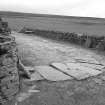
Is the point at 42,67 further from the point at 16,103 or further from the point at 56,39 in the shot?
the point at 56,39

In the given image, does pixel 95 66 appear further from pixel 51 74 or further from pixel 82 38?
pixel 82 38

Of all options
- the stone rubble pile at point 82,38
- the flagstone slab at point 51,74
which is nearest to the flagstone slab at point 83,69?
the flagstone slab at point 51,74

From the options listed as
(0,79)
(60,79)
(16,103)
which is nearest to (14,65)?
(0,79)

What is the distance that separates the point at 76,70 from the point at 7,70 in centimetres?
230

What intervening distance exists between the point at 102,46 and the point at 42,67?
3.81m

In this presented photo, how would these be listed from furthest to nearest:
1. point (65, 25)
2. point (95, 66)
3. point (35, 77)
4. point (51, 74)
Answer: point (65, 25) < point (95, 66) < point (51, 74) < point (35, 77)

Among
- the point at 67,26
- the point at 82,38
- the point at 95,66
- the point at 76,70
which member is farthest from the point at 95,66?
the point at 67,26

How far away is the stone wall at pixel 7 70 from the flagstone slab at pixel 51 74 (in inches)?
45.6

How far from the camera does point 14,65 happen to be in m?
3.21

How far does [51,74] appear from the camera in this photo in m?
4.40

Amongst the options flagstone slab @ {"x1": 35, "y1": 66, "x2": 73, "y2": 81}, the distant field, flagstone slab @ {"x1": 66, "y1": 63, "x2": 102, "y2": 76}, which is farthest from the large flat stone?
the distant field

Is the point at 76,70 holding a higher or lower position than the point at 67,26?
lower

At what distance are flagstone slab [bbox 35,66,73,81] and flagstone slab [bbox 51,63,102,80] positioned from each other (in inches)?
7.6

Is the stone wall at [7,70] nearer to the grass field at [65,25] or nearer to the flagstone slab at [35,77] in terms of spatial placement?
the flagstone slab at [35,77]
